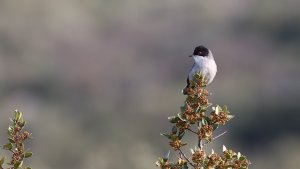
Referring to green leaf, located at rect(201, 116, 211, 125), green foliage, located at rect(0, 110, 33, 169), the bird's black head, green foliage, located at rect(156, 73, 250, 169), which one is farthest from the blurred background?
green foliage, located at rect(0, 110, 33, 169)

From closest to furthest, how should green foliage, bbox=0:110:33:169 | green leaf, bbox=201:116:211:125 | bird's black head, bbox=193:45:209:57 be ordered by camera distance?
green foliage, bbox=0:110:33:169 → green leaf, bbox=201:116:211:125 → bird's black head, bbox=193:45:209:57

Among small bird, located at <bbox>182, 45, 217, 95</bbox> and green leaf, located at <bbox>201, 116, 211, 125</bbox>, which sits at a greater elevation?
small bird, located at <bbox>182, 45, 217, 95</bbox>

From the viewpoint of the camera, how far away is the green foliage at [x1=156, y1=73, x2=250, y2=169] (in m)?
7.23

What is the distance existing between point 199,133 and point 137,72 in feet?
174

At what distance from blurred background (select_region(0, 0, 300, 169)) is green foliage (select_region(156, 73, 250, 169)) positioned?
13.8 meters

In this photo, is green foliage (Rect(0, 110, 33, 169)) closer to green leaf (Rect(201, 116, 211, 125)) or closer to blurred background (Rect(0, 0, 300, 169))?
green leaf (Rect(201, 116, 211, 125))

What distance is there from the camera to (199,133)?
7.43 metres

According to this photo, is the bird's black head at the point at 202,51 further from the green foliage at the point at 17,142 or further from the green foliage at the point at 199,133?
the green foliage at the point at 17,142

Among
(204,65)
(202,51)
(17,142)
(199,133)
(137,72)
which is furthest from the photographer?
(137,72)

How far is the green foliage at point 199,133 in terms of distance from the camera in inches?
285

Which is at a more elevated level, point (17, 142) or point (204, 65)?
point (204, 65)

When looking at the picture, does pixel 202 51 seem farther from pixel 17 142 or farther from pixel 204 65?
pixel 17 142

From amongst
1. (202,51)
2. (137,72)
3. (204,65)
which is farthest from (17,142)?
(137,72)

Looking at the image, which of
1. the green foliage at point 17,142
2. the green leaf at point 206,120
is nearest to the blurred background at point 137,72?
the green leaf at point 206,120
